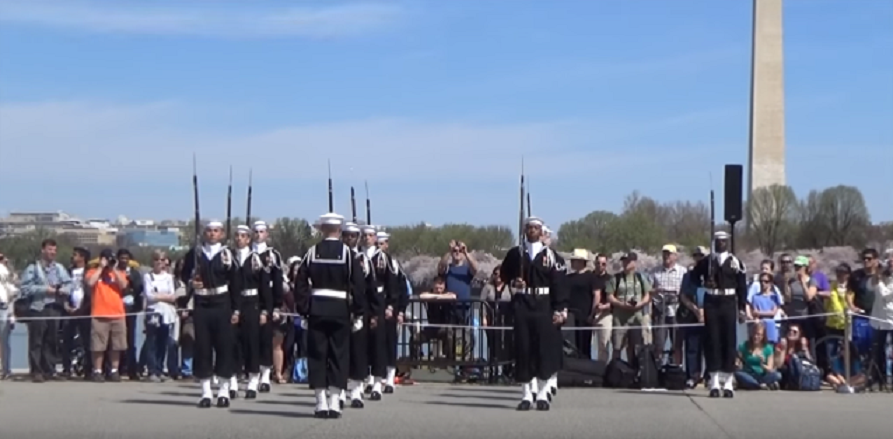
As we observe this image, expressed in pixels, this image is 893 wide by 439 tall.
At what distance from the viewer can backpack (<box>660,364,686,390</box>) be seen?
19859 mm

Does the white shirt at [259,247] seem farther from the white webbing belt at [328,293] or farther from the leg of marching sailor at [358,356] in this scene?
the white webbing belt at [328,293]

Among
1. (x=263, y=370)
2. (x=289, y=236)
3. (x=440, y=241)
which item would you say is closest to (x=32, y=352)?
(x=263, y=370)

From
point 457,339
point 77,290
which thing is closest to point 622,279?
point 457,339

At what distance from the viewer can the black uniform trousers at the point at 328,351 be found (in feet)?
52.0

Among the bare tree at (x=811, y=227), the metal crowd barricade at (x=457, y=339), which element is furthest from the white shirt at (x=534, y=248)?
the bare tree at (x=811, y=227)

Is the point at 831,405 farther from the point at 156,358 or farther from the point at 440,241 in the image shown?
the point at 440,241

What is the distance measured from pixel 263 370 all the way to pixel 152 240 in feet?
53.2

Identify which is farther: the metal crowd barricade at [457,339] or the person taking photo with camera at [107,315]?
the metal crowd barricade at [457,339]

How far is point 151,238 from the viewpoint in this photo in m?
34.8

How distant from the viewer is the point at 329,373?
1592cm

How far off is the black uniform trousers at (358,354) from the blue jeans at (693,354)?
210 inches

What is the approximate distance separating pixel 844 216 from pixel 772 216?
642cm

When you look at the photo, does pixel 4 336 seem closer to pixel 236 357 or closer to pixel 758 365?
pixel 236 357

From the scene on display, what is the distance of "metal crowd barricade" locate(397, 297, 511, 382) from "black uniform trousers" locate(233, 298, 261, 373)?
3218 millimetres
